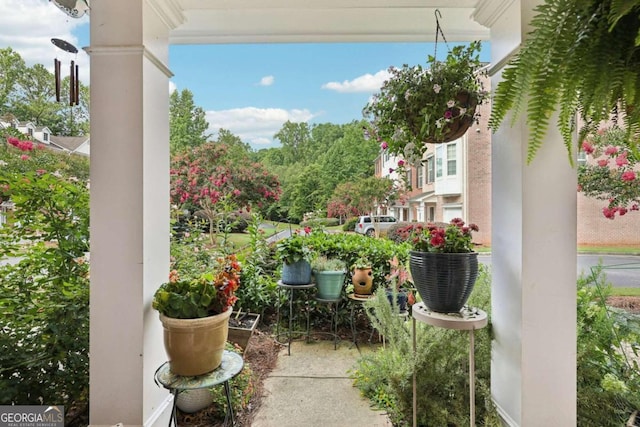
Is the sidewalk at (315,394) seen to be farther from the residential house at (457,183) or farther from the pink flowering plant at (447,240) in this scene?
the residential house at (457,183)

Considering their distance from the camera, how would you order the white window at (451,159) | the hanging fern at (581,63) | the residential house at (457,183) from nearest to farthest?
the hanging fern at (581,63)
the residential house at (457,183)
the white window at (451,159)

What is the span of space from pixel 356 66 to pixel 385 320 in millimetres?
2999

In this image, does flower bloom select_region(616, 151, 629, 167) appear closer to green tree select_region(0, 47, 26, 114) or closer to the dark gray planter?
the dark gray planter

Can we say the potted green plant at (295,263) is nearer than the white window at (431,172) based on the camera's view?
Yes

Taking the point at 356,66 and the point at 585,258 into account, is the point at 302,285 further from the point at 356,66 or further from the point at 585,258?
the point at 356,66

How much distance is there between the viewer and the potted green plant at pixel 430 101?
1.50 m

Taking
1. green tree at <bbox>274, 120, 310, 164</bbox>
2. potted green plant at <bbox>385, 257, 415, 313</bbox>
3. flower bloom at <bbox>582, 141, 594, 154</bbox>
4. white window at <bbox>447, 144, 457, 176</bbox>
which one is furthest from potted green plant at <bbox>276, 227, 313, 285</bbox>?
white window at <bbox>447, 144, 457, 176</bbox>

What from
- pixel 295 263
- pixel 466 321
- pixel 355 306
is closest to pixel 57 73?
pixel 295 263

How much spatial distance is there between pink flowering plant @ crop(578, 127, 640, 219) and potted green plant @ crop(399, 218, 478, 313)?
124 centimetres

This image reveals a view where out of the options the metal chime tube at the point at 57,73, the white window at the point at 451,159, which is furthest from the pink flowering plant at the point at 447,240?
the white window at the point at 451,159

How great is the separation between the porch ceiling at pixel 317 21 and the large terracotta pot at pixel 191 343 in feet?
5.06

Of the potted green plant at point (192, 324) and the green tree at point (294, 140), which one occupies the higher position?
the green tree at point (294, 140)

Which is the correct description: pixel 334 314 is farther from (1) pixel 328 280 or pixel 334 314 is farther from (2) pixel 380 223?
(2) pixel 380 223

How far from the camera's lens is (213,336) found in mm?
1322
